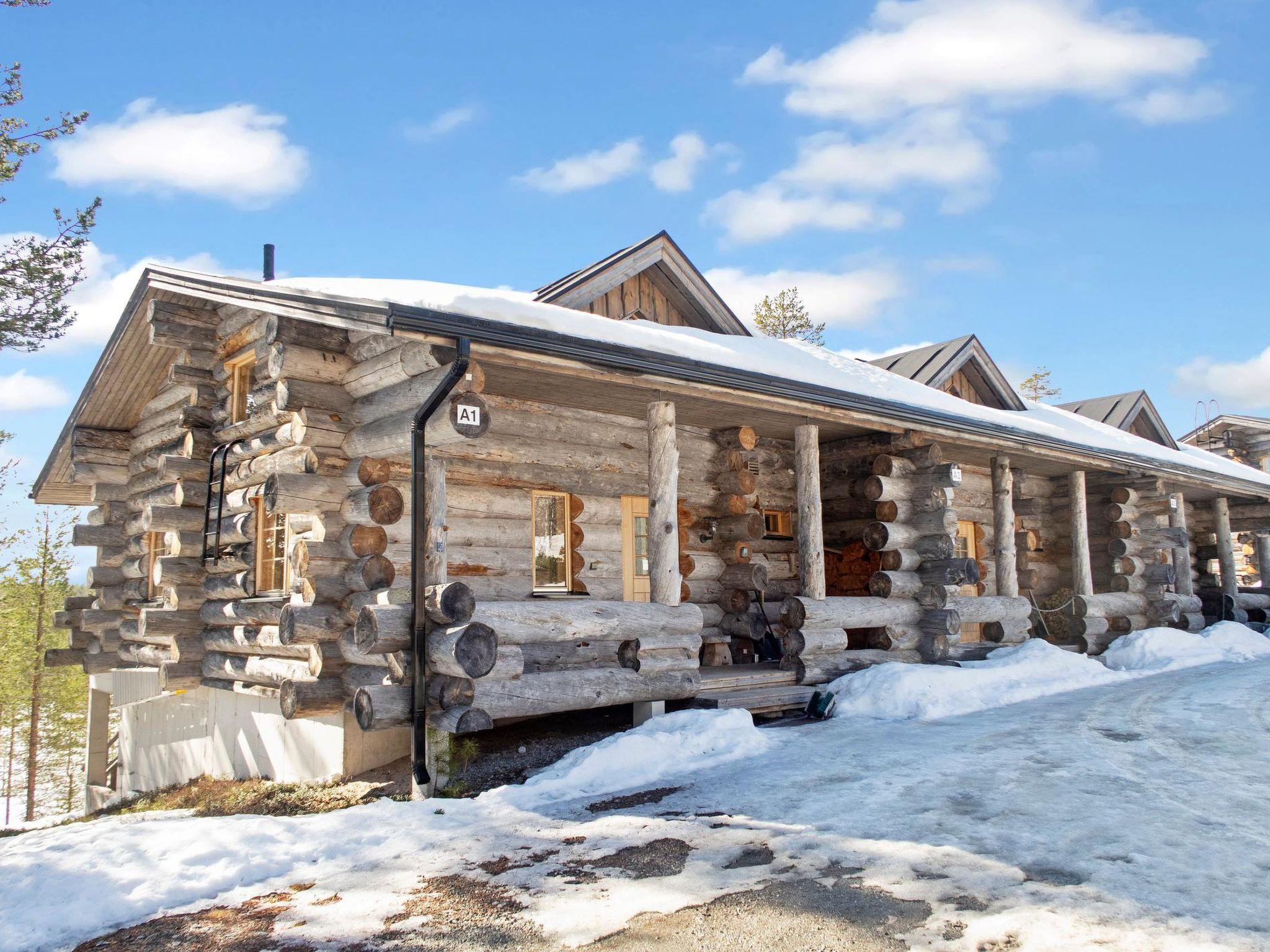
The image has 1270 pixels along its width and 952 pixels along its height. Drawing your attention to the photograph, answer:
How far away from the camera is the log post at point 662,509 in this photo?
9406 millimetres

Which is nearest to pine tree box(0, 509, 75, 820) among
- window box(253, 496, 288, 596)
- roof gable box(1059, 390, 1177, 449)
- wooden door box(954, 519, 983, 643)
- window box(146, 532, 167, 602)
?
window box(146, 532, 167, 602)

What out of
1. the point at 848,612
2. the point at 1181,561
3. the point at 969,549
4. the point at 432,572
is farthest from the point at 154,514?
the point at 1181,561

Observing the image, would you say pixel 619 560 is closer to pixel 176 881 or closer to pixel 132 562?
pixel 176 881

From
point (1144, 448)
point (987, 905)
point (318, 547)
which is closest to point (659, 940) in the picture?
point (987, 905)

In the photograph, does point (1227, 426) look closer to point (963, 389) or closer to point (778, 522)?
point (963, 389)

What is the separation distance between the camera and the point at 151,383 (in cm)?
1323

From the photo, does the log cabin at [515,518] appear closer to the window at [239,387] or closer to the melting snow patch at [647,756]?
the window at [239,387]

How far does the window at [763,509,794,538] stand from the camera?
13.2 metres

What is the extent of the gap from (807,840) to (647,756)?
2497 millimetres

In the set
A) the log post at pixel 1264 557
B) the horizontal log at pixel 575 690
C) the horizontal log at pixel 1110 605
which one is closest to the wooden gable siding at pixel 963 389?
the horizontal log at pixel 1110 605

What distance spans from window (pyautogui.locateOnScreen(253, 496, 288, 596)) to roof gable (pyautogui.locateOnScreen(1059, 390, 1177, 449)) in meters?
19.1

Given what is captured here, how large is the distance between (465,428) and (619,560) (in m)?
3.95

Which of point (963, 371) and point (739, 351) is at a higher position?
point (963, 371)

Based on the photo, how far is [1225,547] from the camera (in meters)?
19.2
